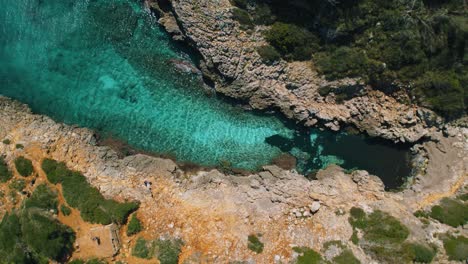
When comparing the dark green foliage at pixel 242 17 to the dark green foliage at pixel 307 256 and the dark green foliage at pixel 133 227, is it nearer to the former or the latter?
the dark green foliage at pixel 133 227

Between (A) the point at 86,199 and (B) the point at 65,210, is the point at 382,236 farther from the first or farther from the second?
(B) the point at 65,210

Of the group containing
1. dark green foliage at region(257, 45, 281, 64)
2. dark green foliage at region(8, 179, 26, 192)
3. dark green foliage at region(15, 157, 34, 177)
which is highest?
dark green foliage at region(257, 45, 281, 64)

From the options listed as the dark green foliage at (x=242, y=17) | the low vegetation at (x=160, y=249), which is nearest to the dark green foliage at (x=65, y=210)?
the low vegetation at (x=160, y=249)

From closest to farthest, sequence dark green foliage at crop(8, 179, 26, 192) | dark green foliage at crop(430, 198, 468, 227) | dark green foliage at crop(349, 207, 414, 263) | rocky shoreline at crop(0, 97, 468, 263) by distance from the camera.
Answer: dark green foliage at crop(349, 207, 414, 263)
rocky shoreline at crop(0, 97, 468, 263)
dark green foliage at crop(8, 179, 26, 192)
dark green foliage at crop(430, 198, 468, 227)

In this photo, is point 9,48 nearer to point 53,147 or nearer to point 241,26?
point 53,147

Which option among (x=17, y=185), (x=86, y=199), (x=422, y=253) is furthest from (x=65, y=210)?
(x=422, y=253)

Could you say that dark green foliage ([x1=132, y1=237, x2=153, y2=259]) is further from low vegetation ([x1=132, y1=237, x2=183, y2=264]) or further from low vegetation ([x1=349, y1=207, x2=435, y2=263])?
low vegetation ([x1=349, y1=207, x2=435, y2=263])

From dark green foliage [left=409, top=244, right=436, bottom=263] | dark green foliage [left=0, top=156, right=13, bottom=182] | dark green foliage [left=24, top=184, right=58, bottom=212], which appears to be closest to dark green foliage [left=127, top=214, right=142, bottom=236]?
dark green foliage [left=24, top=184, right=58, bottom=212]

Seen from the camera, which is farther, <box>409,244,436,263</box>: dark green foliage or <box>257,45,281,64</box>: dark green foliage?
<box>257,45,281,64</box>: dark green foliage
